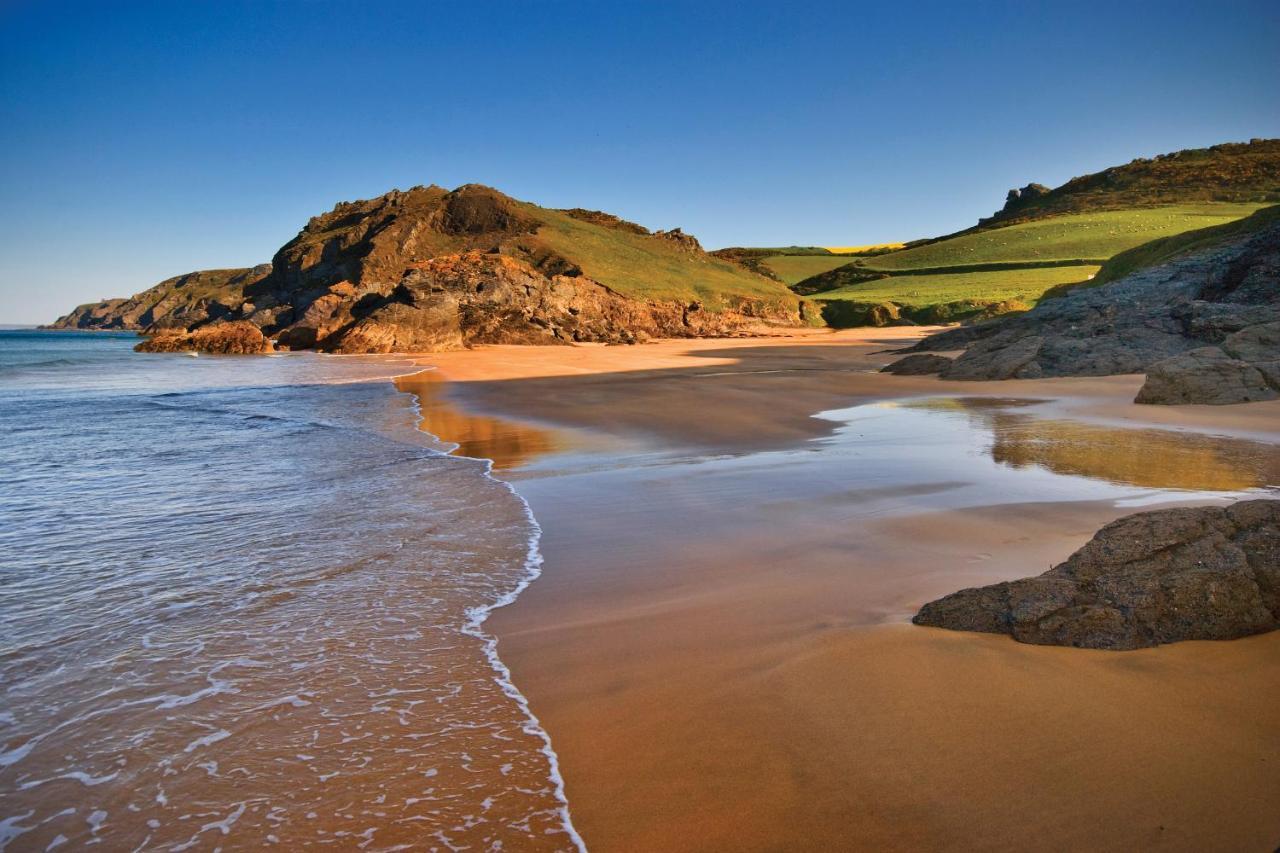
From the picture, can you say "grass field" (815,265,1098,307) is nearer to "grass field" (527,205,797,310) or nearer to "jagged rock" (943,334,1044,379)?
"grass field" (527,205,797,310)

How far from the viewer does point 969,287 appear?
6225 centimetres

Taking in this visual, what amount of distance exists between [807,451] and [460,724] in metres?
6.43

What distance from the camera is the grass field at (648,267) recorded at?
54000mm

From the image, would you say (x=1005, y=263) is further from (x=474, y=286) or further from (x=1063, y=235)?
(x=474, y=286)

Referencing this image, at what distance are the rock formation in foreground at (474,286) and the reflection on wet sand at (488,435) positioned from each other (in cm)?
2726

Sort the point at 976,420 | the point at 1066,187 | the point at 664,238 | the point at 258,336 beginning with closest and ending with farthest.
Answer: the point at 976,420 < the point at 258,336 < the point at 664,238 < the point at 1066,187

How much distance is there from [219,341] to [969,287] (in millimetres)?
55346

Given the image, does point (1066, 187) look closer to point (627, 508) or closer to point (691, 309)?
point (691, 309)

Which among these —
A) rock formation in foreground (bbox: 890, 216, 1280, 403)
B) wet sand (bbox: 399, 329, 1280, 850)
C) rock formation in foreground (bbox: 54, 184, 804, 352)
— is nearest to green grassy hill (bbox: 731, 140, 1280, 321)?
rock formation in foreground (bbox: 54, 184, 804, 352)

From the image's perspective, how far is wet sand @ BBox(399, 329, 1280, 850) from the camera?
2.17m

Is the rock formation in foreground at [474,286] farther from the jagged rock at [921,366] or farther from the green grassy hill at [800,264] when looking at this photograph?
the green grassy hill at [800,264]

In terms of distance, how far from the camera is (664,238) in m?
71.1

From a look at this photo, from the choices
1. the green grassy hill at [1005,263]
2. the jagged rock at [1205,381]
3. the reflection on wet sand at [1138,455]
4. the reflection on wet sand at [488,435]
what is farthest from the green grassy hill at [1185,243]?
the green grassy hill at [1005,263]

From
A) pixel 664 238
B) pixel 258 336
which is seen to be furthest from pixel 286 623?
pixel 664 238
